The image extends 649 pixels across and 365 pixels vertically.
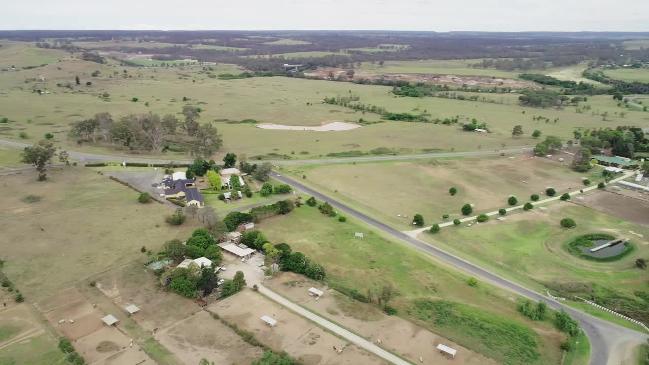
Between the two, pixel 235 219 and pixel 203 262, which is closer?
pixel 203 262

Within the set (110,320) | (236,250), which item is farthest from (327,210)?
(110,320)

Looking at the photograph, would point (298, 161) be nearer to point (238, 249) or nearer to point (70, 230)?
point (238, 249)

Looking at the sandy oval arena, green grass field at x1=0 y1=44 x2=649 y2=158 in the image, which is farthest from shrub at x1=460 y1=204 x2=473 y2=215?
the sandy oval arena

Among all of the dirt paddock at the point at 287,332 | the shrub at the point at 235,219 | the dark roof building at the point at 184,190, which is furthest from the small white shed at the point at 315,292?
the dark roof building at the point at 184,190

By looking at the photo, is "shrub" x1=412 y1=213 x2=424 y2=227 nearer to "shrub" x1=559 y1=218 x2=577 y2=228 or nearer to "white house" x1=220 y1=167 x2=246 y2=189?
"shrub" x1=559 y1=218 x2=577 y2=228

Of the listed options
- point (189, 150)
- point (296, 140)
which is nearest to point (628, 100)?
point (296, 140)

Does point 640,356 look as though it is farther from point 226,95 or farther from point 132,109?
point 226,95

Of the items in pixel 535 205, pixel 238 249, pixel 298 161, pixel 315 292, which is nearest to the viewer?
pixel 315 292
